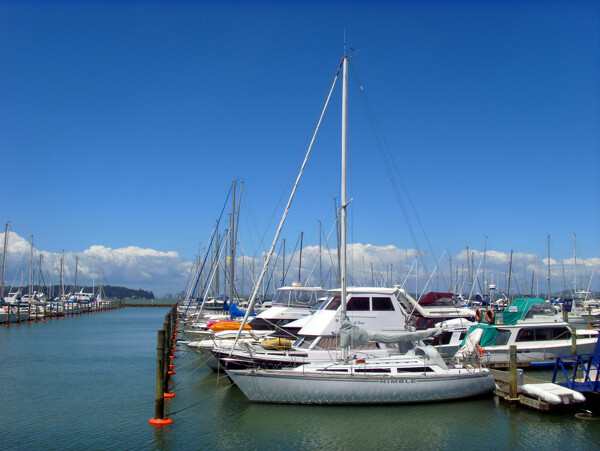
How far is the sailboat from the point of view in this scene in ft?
60.0

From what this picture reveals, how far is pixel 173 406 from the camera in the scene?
65.4 ft

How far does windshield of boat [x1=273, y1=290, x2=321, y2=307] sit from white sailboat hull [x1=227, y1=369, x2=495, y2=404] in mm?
17546

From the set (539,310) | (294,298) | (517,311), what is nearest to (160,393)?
(294,298)

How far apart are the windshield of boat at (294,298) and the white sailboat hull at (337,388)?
17546mm

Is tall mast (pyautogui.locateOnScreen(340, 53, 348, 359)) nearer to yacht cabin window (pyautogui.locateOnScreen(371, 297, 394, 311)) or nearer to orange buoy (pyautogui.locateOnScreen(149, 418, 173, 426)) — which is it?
yacht cabin window (pyautogui.locateOnScreen(371, 297, 394, 311))

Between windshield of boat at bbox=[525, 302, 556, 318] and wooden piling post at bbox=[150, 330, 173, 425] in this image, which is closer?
wooden piling post at bbox=[150, 330, 173, 425]

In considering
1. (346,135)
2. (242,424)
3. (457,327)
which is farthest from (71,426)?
(457,327)

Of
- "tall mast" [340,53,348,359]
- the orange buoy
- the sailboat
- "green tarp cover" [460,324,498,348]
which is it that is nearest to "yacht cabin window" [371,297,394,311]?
the sailboat

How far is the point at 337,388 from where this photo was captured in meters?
18.3

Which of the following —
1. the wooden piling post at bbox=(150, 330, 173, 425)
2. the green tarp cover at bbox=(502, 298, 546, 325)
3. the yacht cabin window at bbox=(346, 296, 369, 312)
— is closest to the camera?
the wooden piling post at bbox=(150, 330, 173, 425)

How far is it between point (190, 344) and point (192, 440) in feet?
36.9

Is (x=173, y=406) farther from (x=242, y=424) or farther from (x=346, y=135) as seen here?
(x=346, y=135)

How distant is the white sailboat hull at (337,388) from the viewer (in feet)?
60.0

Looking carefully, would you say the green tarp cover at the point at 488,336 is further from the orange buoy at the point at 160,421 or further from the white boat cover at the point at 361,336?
the orange buoy at the point at 160,421
